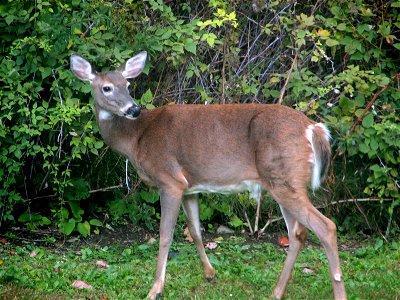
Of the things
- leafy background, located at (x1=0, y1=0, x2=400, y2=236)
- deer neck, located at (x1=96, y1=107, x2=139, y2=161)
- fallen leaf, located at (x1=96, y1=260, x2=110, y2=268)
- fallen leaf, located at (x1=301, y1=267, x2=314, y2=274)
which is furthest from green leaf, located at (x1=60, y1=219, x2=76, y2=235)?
fallen leaf, located at (x1=301, y1=267, x2=314, y2=274)

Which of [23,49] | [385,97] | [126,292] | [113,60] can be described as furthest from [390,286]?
[23,49]

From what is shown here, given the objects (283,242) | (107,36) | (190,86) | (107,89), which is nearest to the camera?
(107,89)

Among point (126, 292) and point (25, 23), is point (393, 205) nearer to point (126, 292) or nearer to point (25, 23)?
point (126, 292)

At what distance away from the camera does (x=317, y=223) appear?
558cm

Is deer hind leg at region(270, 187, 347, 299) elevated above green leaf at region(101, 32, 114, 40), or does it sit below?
below

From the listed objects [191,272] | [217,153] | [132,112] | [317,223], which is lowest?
[191,272]

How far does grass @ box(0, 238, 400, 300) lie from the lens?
19.3 ft

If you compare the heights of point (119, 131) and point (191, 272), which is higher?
point (119, 131)

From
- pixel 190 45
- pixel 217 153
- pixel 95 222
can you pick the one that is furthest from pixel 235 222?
pixel 217 153

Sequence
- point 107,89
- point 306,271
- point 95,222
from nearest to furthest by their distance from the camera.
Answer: point 107,89
point 306,271
point 95,222

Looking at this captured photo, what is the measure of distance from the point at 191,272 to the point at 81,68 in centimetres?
181

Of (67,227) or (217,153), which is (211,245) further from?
(217,153)

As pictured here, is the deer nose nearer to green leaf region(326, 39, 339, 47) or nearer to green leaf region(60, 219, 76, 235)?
green leaf region(60, 219, 76, 235)

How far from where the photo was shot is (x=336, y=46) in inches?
316
